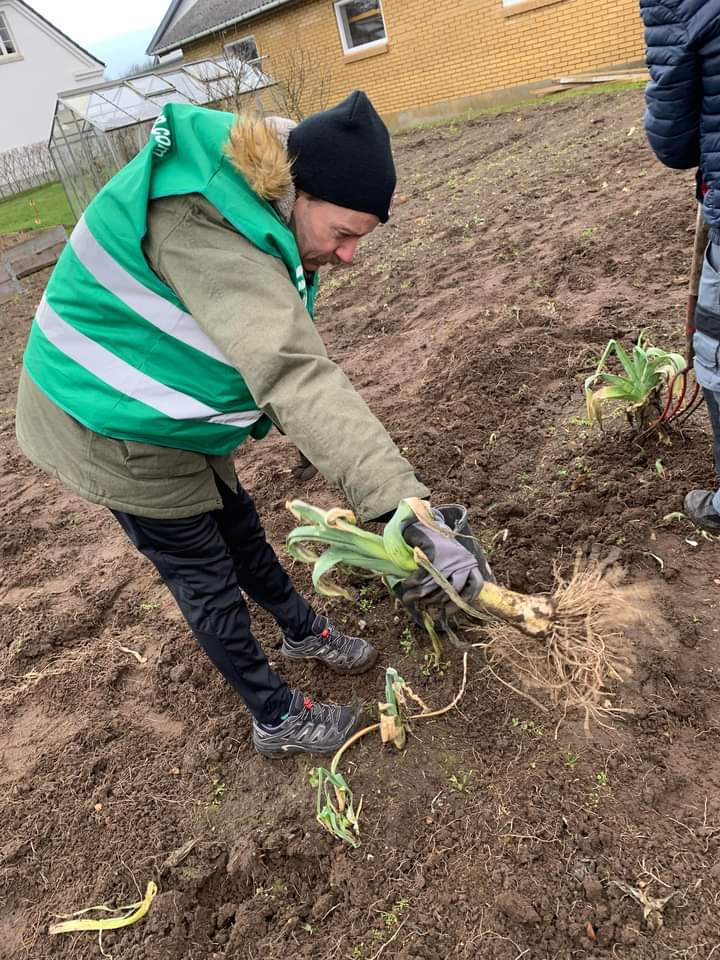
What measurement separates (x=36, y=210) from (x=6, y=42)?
50.6 feet

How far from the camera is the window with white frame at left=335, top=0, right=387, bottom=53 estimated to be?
12867mm

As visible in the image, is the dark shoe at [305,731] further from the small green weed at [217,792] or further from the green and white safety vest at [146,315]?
the green and white safety vest at [146,315]

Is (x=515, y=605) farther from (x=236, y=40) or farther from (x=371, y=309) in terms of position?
(x=236, y=40)

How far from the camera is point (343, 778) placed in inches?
77.8

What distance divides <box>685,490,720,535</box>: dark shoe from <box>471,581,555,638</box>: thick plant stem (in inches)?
39.0

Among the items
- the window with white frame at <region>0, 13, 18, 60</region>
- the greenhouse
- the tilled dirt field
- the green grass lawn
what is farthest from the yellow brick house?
the window with white frame at <region>0, 13, 18, 60</region>

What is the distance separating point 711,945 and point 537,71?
12471 mm

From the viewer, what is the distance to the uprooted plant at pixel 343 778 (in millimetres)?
1815

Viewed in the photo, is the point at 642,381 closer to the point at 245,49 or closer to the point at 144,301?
the point at 144,301

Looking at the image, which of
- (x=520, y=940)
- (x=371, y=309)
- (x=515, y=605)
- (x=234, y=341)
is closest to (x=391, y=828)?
(x=520, y=940)

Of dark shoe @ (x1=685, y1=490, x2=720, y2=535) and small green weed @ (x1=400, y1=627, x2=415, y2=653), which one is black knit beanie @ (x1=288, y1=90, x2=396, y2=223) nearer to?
small green weed @ (x1=400, y1=627, x2=415, y2=653)

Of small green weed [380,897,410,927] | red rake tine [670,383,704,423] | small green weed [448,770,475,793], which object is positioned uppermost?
red rake tine [670,383,704,423]

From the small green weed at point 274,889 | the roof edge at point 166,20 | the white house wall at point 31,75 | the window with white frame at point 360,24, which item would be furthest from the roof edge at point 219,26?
the small green weed at point 274,889

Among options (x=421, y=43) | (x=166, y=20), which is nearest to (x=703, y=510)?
(x=421, y=43)
